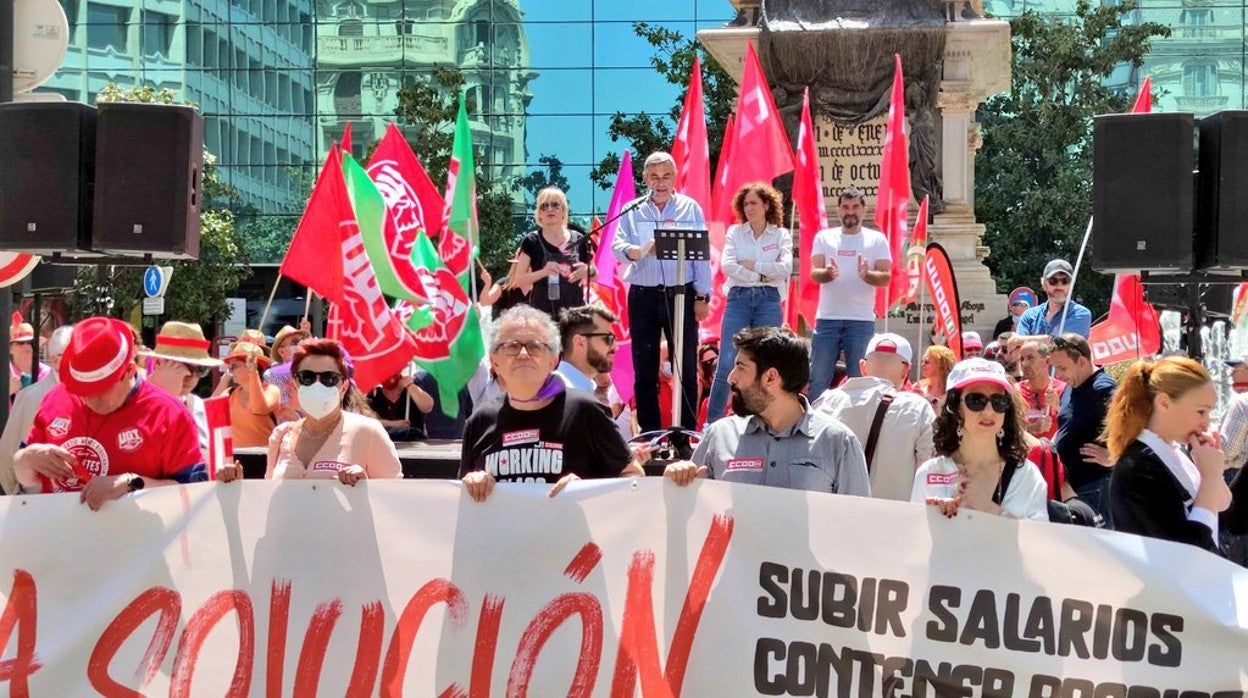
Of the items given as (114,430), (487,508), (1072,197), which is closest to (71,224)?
(114,430)

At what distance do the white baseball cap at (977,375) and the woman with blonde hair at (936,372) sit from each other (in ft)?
10.1

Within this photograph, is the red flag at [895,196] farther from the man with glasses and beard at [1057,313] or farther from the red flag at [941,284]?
the man with glasses and beard at [1057,313]

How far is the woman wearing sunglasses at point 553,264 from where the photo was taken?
11102mm

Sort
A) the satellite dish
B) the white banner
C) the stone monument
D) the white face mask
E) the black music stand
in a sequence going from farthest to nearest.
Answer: the stone monument < the black music stand < the satellite dish < the white face mask < the white banner

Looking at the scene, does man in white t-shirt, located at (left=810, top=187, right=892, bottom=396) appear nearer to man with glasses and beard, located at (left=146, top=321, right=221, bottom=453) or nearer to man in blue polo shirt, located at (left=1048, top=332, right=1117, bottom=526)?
man in blue polo shirt, located at (left=1048, top=332, right=1117, bottom=526)

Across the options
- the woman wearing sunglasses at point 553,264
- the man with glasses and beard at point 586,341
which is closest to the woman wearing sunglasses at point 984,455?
the man with glasses and beard at point 586,341

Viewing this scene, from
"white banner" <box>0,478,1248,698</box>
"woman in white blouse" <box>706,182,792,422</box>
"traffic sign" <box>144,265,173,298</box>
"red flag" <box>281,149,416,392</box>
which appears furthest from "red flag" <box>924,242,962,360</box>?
"traffic sign" <box>144,265,173,298</box>

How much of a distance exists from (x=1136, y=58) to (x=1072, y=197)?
340 cm

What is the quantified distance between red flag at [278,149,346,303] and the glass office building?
33.5 metres

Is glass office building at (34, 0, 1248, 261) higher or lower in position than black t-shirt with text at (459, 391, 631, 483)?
higher

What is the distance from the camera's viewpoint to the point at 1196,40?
45.3 metres

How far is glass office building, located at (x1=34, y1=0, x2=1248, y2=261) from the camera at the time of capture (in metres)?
45.4

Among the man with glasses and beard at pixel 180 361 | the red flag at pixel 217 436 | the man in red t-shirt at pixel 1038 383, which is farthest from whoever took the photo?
the man in red t-shirt at pixel 1038 383

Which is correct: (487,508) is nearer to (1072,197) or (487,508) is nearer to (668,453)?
(668,453)
